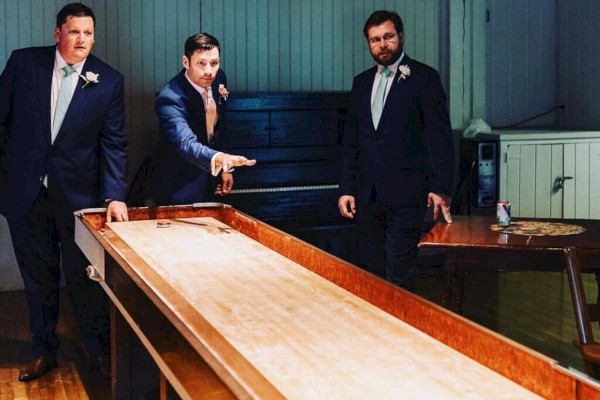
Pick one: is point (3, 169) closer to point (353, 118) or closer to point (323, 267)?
point (353, 118)

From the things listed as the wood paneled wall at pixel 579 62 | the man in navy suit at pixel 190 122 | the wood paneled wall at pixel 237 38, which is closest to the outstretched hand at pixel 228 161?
the man in navy suit at pixel 190 122

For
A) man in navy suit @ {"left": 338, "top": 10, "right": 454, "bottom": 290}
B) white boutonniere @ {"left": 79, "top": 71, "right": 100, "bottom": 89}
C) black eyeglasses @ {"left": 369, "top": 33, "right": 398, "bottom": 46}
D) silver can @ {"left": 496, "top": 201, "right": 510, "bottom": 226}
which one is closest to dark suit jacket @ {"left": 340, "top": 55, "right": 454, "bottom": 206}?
man in navy suit @ {"left": 338, "top": 10, "right": 454, "bottom": 290}

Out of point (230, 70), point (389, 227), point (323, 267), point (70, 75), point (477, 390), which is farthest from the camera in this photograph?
point (230, 70)

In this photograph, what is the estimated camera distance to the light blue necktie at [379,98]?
15.1 feet

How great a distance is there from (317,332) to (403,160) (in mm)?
2296

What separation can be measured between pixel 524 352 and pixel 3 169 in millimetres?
3094

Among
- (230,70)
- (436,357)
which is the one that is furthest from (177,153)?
(436,357)

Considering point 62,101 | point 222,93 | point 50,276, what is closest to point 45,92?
point 62,101

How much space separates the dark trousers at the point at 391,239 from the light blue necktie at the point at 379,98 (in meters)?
0.44

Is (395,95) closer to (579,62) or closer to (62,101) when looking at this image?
(62,101)

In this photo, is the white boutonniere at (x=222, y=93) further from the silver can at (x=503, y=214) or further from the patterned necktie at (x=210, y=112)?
the silver can at (x=503, y=214)

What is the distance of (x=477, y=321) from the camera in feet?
17.6

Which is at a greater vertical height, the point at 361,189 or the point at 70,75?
the point at 70,75

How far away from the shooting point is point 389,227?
459 cm
